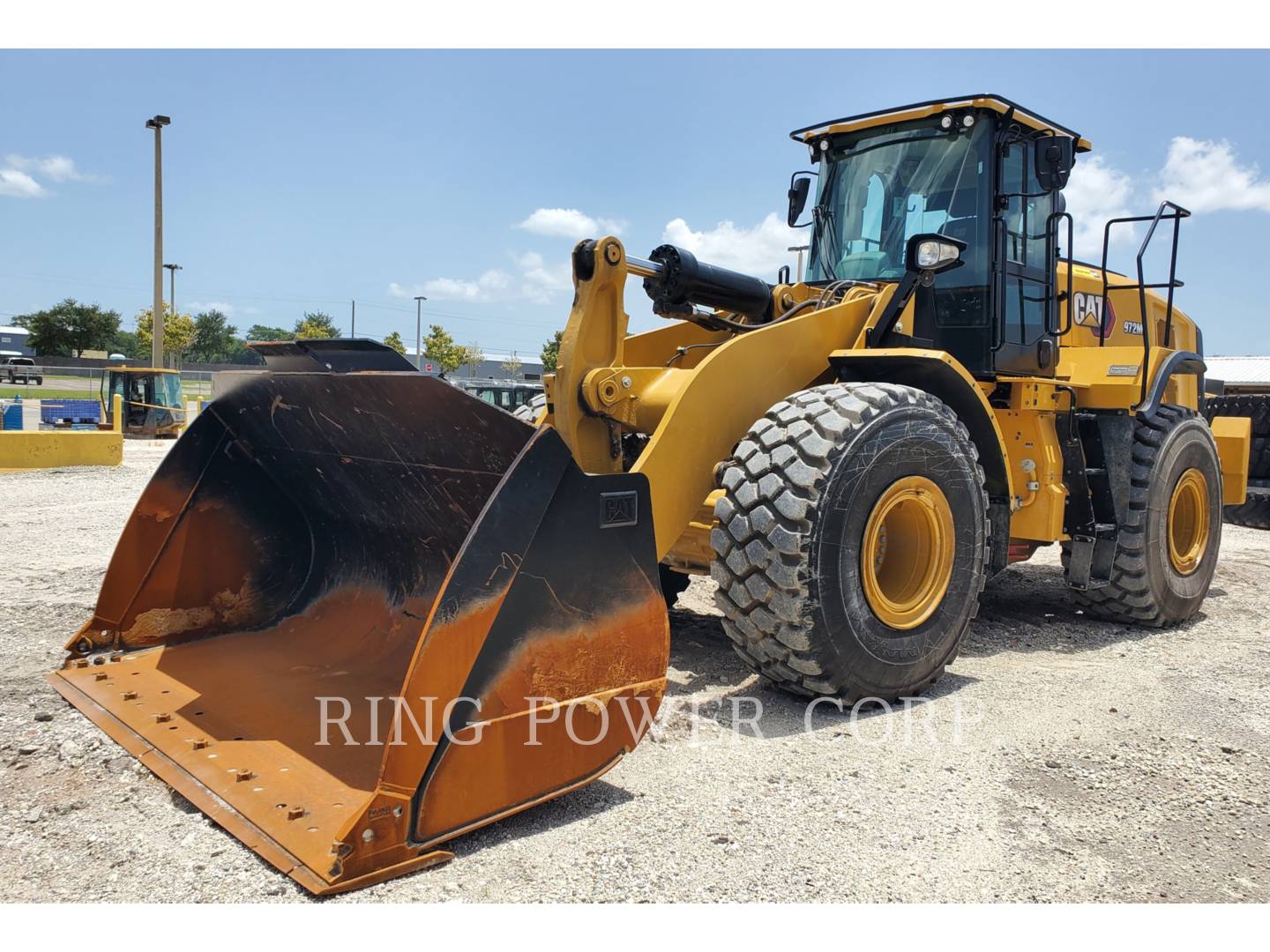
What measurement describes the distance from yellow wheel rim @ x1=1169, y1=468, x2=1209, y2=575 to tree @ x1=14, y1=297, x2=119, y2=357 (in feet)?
238

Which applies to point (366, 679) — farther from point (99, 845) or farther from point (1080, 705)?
point (1080, 705)

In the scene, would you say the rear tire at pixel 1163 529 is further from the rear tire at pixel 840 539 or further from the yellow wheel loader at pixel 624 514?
the rear tire at pixel 840 539

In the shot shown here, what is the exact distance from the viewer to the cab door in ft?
17.4

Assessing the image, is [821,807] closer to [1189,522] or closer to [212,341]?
[1189,522]

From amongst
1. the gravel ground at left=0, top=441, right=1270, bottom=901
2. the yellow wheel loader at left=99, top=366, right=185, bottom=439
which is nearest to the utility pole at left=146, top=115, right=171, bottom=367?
the yellow wheel loader at left=99, top=366, right=185, bottom=439

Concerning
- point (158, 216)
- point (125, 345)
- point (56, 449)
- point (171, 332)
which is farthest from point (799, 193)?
point (125, 345)

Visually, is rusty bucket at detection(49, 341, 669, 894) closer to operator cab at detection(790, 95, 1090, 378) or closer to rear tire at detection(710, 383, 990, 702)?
rear tire at detection(710, 383, 990, 702)

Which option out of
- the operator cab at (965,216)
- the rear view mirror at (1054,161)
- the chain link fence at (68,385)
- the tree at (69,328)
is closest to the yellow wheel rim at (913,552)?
the operator cab at (965,216)

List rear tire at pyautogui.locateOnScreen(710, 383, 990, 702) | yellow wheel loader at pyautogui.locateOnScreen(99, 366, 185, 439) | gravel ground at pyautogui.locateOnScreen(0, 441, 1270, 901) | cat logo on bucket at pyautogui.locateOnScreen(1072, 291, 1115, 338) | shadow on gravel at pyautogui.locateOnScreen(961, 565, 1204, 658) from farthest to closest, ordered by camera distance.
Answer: yellow wheel loader at pyautogui.locateOnScreen(99, 366, 185, 439) → cat logo on bucket at pyautogui.locateOnScreen(1072, 291, 1115, 338) → shadow on gravel at pyautogui.locateOnScreen(961, 565, 1204, 658) → rear tire at pyautogui.locateOnScreen(710, 383, 990, 702) → gravel ground at pyautogui.locateOnScreen(0, 441, 1270, 901)

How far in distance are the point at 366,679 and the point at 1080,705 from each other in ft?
10.1

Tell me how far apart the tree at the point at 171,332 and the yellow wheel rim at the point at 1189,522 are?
163 feet

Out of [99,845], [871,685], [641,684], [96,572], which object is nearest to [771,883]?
[641,684]

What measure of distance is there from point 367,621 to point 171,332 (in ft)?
170

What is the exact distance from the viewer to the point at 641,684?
323cm
